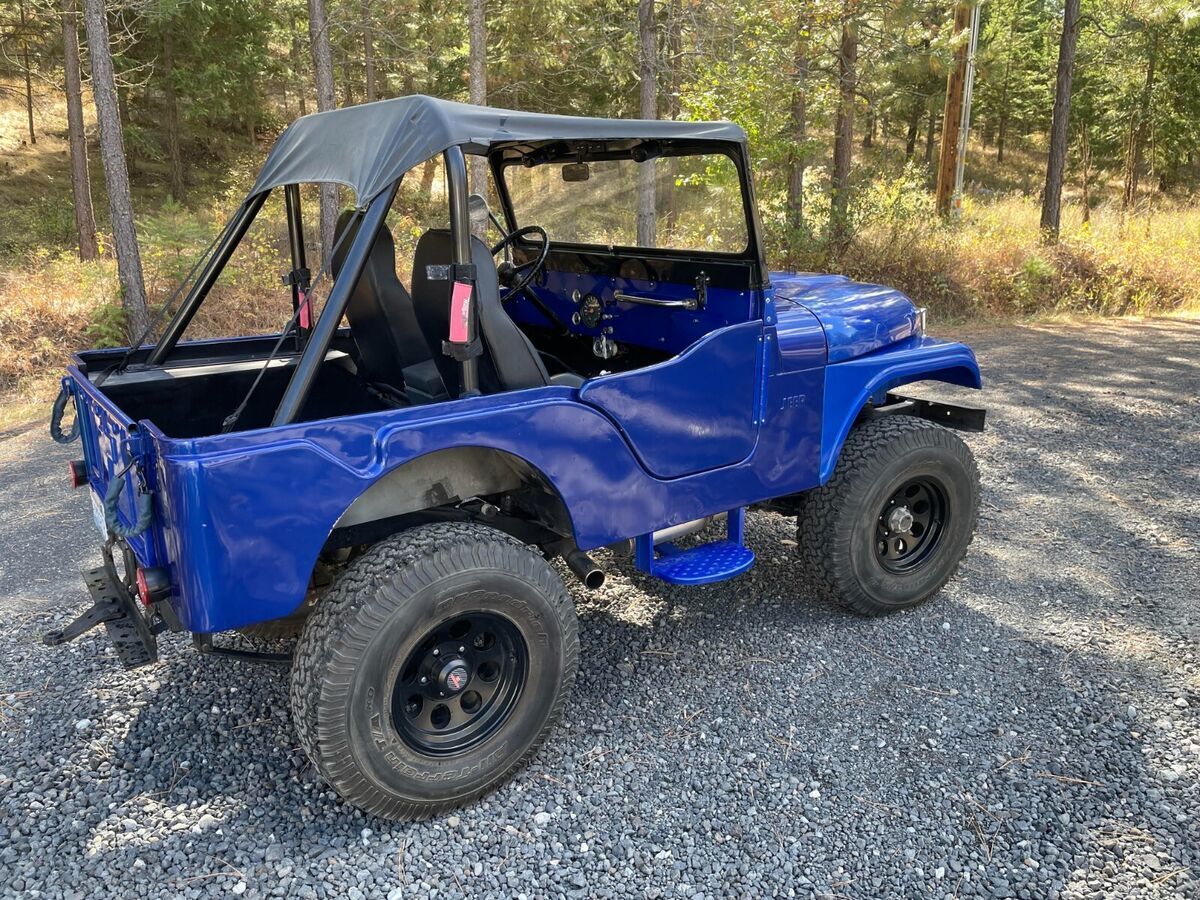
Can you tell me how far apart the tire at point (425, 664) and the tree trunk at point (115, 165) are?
24.4 feet

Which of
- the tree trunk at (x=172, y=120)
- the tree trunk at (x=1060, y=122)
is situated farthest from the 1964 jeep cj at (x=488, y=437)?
the tree trunk at (x=172, y=120)

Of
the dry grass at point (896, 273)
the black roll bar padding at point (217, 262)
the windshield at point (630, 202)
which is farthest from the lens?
the dry grass at point (896, 273)

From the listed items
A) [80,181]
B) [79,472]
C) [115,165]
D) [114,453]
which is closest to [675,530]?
[114,453]

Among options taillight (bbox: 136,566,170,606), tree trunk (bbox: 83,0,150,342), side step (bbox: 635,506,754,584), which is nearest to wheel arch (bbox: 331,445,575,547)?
side step (bbox: 635,506,754,584)

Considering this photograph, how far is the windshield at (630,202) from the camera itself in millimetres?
3590

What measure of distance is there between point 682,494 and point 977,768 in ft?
4.50

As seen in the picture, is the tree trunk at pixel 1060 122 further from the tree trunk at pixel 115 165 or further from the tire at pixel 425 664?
the tire at pixel 425 664

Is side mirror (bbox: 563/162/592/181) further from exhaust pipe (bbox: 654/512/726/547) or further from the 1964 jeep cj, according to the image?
exhaust pipe (bbox: 654/512/726/547)

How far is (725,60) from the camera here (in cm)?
1216

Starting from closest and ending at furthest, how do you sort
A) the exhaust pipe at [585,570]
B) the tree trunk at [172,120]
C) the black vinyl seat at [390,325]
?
the exhaust pipe at [585,570] → the black vinyl seat at [390,325] → the tree trunk at [172,120]

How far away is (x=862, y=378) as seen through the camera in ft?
12.4

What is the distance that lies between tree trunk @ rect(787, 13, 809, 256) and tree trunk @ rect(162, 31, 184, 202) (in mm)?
11961

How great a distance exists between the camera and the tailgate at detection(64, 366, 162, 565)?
2521 mm

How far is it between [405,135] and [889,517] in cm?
259
